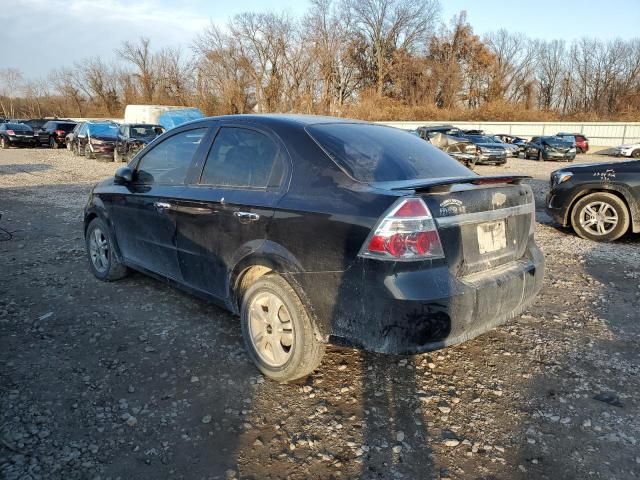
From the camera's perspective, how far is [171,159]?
4.01m

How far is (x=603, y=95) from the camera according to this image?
185 feet

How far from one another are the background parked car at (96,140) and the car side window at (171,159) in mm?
18726

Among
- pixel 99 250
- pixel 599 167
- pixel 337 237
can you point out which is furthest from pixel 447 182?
pixel 599 167

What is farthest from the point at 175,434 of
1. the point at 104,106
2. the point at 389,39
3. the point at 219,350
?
the point at 104,106

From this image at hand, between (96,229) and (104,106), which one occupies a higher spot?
(104,106)

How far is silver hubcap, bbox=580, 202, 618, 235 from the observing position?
22.0 feet

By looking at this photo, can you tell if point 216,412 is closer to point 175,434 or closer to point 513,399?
point 175,434

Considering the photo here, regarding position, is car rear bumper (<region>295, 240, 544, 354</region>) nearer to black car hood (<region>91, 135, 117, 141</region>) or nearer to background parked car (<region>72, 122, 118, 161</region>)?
background parked car (<region>72, 122, 118, 161</region>)

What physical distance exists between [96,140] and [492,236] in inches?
856

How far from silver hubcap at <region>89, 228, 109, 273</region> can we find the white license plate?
369 centimetres

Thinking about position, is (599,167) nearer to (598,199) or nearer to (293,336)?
(598,199)

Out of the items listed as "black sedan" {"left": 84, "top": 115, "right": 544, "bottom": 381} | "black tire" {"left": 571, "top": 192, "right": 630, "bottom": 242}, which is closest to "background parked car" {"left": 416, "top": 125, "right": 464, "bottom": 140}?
"black tire" {"left": 571, "top": 192, "right": 630, "bottom": 242}

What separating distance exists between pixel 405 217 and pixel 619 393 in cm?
180

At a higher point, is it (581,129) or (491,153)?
(581,129)
